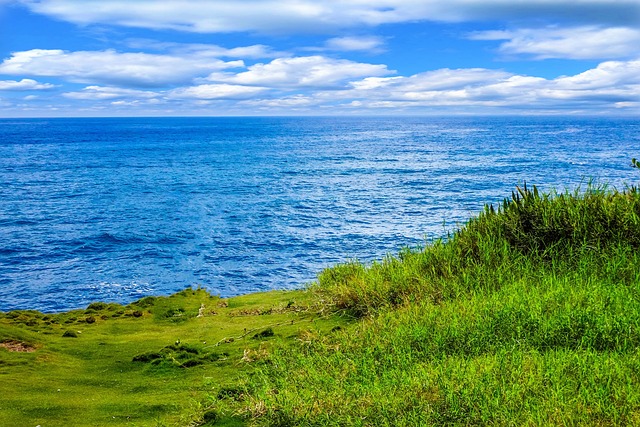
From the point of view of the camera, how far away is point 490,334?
650 centimetres

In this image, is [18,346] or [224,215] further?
[224,215]

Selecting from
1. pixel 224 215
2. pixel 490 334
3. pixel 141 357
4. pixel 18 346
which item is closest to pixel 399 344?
pixel 490 334

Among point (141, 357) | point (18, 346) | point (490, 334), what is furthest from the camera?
point (18, 346)

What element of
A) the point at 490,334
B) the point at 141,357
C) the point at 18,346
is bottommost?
the point at 141,357

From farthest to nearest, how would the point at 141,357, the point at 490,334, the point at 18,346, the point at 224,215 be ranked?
the point at 224,215
the point at 18,346
the point at 141,357
the point at 490,334

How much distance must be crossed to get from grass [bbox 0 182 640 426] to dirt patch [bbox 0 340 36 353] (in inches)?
2.6

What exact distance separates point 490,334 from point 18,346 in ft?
19.7

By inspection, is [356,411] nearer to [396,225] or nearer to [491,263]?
[491,263]

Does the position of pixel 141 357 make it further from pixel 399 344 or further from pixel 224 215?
pixel 224 215

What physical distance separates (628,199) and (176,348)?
7.59 meters

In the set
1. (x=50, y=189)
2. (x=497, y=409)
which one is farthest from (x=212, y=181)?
(x=497, y=409)

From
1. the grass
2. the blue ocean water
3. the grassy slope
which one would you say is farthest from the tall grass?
the blue ocean water

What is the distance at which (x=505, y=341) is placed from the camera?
6.37 meters

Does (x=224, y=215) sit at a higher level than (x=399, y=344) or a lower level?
lower
